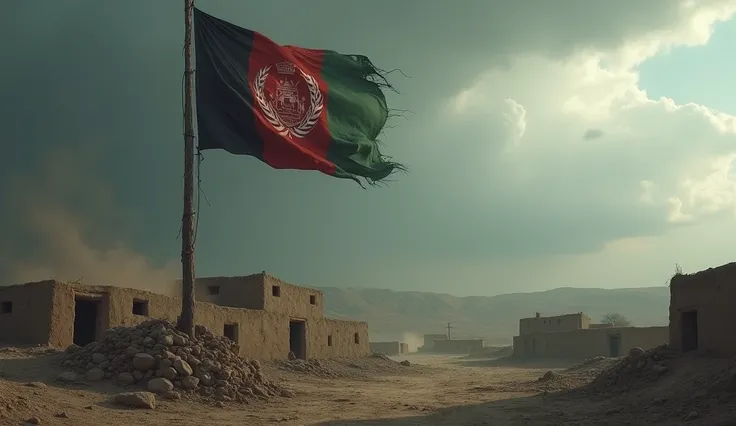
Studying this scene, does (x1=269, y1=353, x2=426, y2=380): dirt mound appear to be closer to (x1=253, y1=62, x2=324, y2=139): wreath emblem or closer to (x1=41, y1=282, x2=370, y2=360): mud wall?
(x1=41, y1=282, x2=370, y2=360): mud wall

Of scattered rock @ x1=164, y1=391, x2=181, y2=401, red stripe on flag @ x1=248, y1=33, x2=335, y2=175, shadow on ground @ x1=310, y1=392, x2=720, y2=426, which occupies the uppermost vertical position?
red stripe on flag @ x1=248, y1=33, x2=335, y2=175

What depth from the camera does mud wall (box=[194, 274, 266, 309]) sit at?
26828 millimetres

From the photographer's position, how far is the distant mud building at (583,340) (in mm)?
34781

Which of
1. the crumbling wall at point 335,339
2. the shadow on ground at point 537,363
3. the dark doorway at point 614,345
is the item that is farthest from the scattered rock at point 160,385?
the dark doorway at point 614,345

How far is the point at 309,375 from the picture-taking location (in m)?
24.2

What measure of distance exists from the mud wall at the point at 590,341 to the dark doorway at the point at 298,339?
55.8ft

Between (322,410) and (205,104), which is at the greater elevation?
(205,104)

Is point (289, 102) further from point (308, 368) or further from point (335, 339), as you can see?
point (335, 339)

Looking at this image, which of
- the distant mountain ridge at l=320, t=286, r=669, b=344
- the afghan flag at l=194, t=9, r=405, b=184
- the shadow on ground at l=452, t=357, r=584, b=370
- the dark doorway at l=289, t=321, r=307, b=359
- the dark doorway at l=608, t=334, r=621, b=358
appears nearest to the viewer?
the afghan flag at l=194, t=9, r=405, b=184

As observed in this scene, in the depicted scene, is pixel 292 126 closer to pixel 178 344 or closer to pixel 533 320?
pixel 178 344

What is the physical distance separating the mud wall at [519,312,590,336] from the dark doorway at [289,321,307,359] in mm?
20597

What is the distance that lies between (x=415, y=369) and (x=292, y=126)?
20719mm

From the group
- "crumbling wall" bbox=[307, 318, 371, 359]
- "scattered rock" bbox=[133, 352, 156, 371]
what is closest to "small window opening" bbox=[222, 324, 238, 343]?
"crumbling wall" bbox=[307, 318, 371, 359]

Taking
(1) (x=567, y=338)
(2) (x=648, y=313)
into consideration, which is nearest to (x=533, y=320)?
(1) (x=567, y=338)
